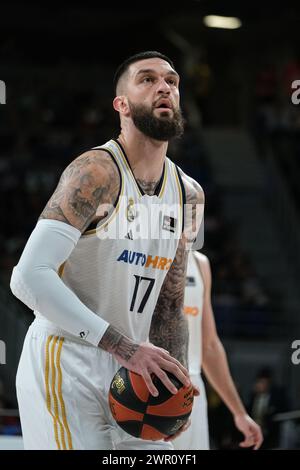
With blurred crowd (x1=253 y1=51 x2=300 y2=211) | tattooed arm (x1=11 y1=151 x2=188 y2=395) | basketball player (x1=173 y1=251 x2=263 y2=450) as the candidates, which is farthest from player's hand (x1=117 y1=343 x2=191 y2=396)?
blurred crowd (x1=253 y1=51 x2=300 y2=211)

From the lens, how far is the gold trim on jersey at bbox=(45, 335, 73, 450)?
14.9ft

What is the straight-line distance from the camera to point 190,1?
1698 cm

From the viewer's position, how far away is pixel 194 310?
7195 millimetres

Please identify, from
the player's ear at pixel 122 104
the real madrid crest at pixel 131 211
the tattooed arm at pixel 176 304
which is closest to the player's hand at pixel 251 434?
the tattooed arm at pixel 176 304

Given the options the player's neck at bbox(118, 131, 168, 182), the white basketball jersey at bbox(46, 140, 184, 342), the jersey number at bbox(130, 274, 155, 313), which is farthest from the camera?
the player's neck at bbox(118, 131, 168, 182)

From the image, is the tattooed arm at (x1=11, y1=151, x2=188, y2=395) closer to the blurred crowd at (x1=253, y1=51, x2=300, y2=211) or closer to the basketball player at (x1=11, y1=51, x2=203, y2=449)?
the basketball player at (x1=11, y1=51, x2=203, y2=449)

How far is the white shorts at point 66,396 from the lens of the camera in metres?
4.58

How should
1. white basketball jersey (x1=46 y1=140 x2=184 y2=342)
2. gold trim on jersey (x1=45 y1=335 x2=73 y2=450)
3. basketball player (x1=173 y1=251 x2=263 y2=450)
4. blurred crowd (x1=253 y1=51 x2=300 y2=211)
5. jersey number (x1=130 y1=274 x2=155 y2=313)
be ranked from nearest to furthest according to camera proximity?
gold trim on jersey (x1=45 y1=335 x2=73 y2=450), white basketball jersey (x1=46 y1=140 x2=184 y2=342), jersey number (x1=130 y1=274 x2=155 y2=313), basketball player (x1=173 y1=251 x2=263 y2=450), blurred crowd (x1=253 y1=51 x2=300 y2=211)

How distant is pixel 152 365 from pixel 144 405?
0.64ft

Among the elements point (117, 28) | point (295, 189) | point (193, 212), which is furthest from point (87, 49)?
point (193, 212)

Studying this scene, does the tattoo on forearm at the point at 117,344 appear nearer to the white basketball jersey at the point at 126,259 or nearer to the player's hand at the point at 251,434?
the white basketball jersey at the point at 126,259

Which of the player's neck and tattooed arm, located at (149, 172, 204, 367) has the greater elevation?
the player's neck

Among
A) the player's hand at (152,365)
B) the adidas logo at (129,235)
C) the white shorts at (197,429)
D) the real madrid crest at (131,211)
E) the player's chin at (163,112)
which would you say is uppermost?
the player's chin at (163,112)

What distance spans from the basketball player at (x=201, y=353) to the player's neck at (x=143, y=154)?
190 cm
